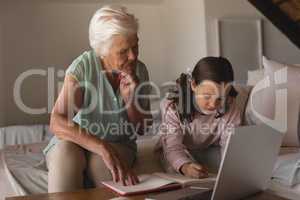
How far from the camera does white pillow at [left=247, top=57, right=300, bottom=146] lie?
1562mm

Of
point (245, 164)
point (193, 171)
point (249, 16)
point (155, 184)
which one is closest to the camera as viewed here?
point (245, 164)

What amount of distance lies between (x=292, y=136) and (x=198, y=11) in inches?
54.8

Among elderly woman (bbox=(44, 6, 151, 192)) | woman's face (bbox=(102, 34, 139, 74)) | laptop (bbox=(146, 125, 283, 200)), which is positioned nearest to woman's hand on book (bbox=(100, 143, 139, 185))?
elderly woman (bbox=(44, 6, 151, 192))

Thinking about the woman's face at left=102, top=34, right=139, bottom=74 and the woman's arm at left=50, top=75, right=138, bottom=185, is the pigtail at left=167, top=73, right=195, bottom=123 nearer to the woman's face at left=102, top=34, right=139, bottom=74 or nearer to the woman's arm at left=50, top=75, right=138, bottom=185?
the woman's face at left=102, top=34, right=139, bottom=74

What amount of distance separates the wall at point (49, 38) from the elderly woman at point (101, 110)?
1505mm

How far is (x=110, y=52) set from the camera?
124 cm

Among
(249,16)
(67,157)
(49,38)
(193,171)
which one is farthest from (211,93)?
(49,38)

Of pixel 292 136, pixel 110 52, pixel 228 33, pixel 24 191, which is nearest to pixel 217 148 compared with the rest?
pixel 292 136

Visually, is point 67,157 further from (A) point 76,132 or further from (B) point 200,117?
(B) point 200,117

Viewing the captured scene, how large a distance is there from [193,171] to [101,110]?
1.20 feet

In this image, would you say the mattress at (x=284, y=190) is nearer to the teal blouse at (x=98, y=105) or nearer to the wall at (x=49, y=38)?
the teal blouse at (x=98, y=105)

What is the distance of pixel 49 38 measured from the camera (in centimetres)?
284

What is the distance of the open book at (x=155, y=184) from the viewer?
990 millimetres

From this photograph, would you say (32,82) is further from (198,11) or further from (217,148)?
(217,148)
